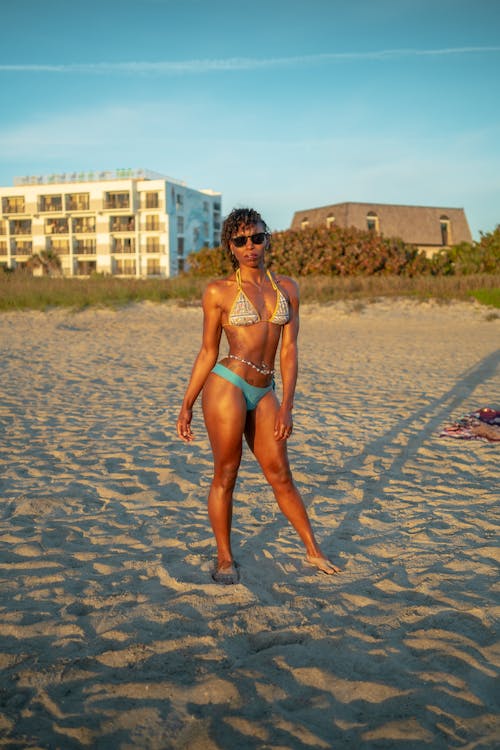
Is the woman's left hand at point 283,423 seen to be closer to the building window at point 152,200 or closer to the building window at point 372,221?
the building window at point 372,221

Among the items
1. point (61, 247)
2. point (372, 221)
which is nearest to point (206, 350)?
point (372, 221)

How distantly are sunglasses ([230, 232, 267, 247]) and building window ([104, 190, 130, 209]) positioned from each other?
2417 inches

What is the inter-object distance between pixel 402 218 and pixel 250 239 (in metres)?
49.2

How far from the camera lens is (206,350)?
3.40 m

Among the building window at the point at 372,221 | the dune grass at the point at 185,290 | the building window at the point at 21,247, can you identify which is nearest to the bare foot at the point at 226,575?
the dune grass at the point at 185,290

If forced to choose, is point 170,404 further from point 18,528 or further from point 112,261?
point 112,261

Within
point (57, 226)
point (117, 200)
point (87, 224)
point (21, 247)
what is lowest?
point (21, 247)

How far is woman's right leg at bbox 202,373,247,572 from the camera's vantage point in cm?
324

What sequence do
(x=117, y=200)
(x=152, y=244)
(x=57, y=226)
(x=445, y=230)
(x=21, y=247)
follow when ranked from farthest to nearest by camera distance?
(x=21, y=247) → (x=57, y=226) → (x=117, y=200) → (x=152, y=244) → (x=445, y=230)

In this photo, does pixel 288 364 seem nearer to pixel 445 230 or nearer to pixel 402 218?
pixel 402 218

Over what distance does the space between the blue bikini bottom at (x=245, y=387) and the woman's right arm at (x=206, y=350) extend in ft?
0.31

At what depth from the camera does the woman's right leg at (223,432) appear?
10.6 ft

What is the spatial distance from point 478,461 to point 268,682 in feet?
13.1

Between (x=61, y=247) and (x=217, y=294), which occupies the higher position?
(x=61, y=247)
